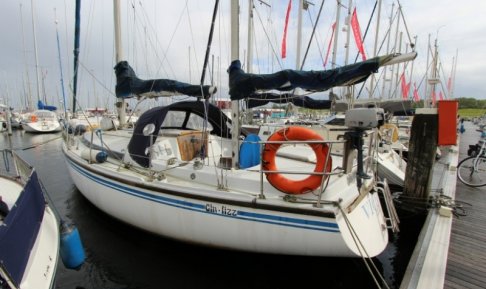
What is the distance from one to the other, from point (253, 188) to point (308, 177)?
0.76m

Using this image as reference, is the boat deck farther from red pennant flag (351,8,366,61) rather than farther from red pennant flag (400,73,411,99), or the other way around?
red pennant flag (400,73,411,99)

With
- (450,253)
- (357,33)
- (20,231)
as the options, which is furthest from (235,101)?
(357,33)

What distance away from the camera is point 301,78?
14.0 ft

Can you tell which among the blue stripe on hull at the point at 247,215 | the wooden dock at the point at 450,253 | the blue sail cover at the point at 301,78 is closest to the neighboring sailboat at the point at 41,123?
the blue stripe on hull at the point at 247,215

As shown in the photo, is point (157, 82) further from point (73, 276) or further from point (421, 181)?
point (421, 181)

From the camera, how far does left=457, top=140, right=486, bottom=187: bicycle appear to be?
685cm

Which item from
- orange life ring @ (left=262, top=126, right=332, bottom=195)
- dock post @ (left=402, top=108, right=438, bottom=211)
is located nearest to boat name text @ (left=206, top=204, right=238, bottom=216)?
orange life ring @ (left=262, top=126, right=332, bottom=195)

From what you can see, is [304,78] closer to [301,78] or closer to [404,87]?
[301,78]

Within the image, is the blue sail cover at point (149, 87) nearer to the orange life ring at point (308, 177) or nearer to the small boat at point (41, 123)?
the orange life ring at point (308, 177)

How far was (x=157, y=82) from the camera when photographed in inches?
225

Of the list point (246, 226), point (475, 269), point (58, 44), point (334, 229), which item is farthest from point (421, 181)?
point (58, 44)

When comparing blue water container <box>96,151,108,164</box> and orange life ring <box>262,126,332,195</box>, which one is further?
blue water container <box>96,151,108,164</box>

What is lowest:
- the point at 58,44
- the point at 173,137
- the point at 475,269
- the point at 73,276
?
the point at 73,276

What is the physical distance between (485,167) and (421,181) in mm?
2821
